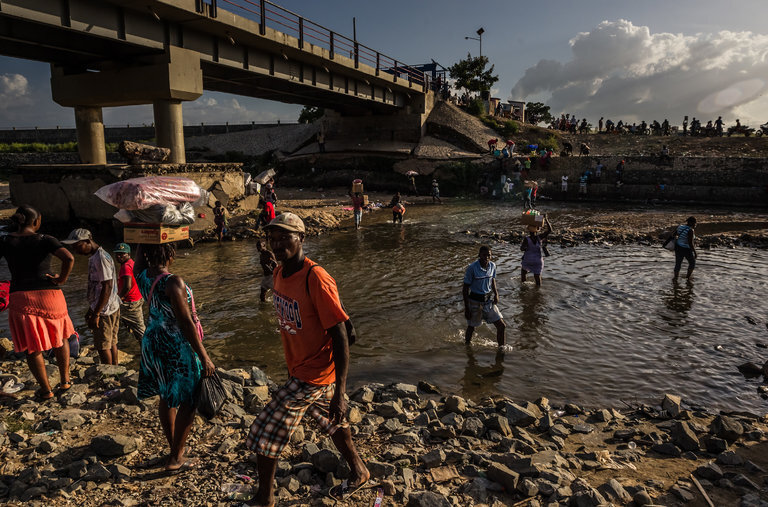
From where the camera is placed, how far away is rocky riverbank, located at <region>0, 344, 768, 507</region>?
356cm

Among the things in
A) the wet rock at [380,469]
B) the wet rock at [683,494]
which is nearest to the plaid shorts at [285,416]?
the wet rock at [380,469]

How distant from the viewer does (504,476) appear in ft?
12.0

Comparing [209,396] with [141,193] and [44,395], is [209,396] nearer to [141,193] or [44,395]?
[141,193]

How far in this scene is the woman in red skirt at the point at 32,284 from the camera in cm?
470

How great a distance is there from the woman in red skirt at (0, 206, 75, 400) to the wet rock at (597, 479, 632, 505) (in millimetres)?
5485

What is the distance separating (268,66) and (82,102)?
29.0 ft

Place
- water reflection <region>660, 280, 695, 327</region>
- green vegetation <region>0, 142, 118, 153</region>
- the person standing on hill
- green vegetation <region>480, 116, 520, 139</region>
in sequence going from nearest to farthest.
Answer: water reflection <region>660, 280, 695, 327</region> < the person standing on hill < green vegetation <region>480, 116, 520, 139</region> < green vegetation <region>0, 142, 118, 153</region>

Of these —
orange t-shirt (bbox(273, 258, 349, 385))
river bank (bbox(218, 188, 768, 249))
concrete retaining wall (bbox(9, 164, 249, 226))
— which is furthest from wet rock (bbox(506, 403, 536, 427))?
concrete retaining wall (bbox(9, 164, 249, 226))

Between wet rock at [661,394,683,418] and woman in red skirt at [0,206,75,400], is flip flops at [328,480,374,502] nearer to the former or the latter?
woman in red skirt at [0,206,75,400]

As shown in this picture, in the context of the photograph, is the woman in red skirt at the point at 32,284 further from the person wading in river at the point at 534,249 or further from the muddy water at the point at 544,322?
the person wading in river at the point at 534,249

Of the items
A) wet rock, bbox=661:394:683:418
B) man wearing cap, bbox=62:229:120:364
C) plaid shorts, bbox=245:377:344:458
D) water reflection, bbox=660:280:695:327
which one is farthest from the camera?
water reflection, bbox=660:280:695:327

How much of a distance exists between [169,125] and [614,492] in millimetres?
19854

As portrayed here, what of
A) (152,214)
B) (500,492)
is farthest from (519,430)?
(152,214)

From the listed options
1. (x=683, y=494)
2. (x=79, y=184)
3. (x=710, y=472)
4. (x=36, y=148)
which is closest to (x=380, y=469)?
(x=683, y=494)
